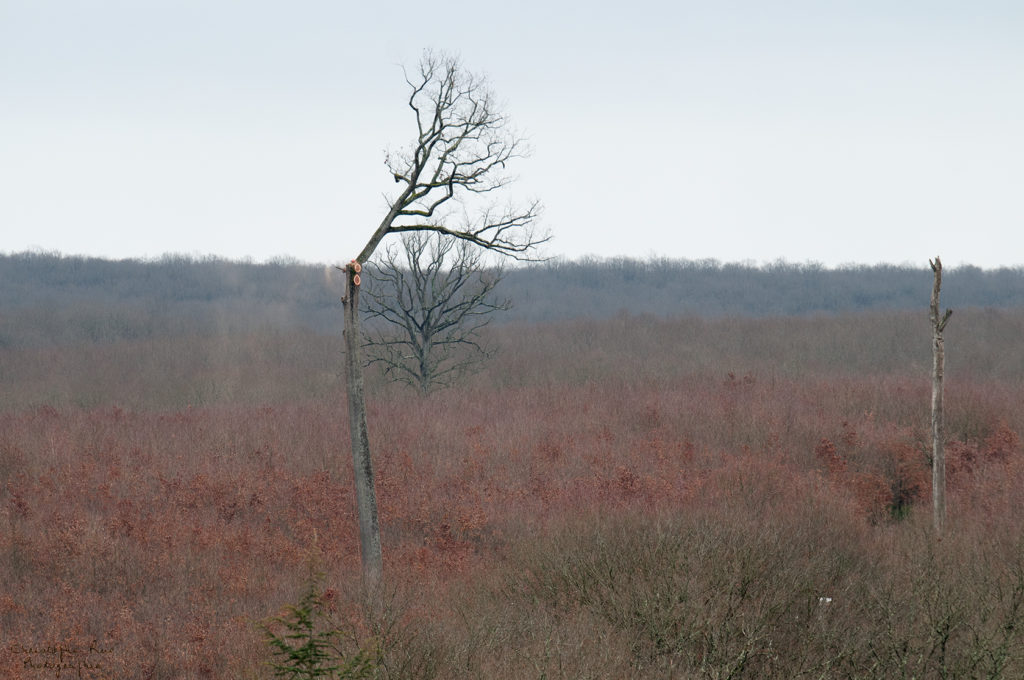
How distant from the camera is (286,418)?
89.3ft

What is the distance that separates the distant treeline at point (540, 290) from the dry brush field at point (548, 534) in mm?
61242

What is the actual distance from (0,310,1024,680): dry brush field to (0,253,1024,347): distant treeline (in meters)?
61.2

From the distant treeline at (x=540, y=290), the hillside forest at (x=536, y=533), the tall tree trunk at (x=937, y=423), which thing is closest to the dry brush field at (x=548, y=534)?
the hillside forest at (x=536, y=533)

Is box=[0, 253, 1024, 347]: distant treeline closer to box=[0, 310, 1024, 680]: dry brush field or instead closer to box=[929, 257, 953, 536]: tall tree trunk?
box=[0, 310, 1024, 680]: dry brush field

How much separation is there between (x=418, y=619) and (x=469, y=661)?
86cm

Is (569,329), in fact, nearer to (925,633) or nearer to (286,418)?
(286,418)

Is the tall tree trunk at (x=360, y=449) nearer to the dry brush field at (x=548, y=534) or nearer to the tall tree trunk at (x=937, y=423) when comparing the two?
the dry brush field at (x=548, y=534)

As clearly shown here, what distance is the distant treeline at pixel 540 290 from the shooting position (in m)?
94.9

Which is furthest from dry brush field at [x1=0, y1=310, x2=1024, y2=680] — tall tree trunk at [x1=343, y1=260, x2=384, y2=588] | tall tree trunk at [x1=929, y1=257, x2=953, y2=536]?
tall tree trunk at [x1=343, y1=260, x2=384, y2=588]

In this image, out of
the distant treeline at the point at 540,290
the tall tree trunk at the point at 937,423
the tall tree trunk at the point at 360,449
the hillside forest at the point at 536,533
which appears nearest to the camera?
the hillside forest at the point at 536,533

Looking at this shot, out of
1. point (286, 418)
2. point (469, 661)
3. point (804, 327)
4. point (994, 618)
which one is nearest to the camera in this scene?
point (469, 661)

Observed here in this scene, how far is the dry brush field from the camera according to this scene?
9086mm

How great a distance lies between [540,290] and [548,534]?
338 feet

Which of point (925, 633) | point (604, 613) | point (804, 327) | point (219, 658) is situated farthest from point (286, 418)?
point (804, 327)
